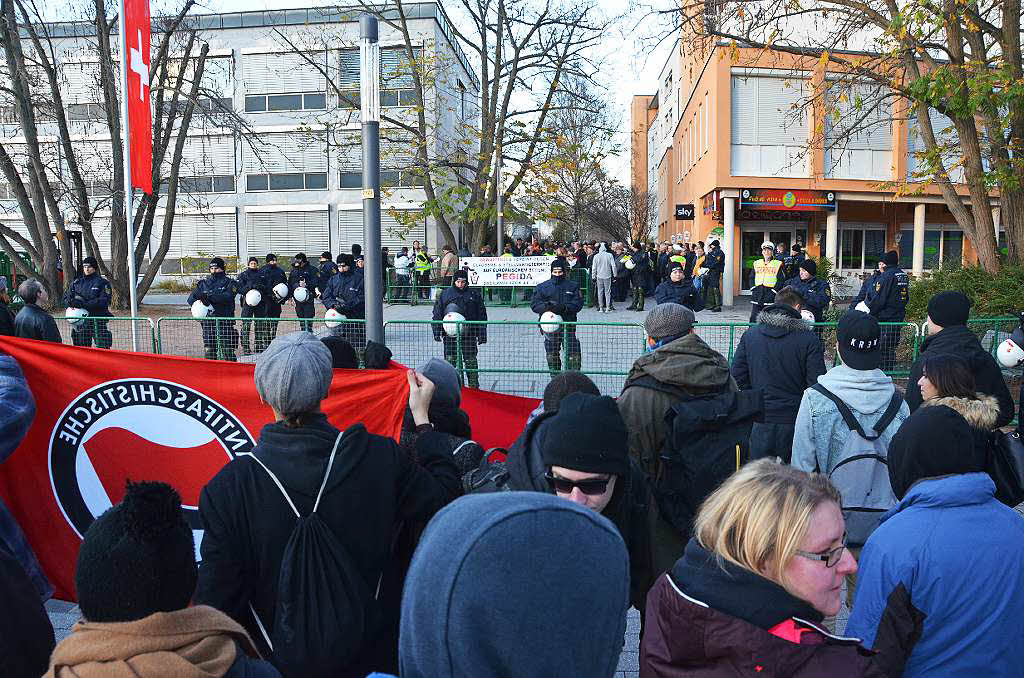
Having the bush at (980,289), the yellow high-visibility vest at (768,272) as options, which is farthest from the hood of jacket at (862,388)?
the yellow high-visibility vest at (768,272)

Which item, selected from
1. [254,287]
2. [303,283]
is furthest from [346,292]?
[254,287]

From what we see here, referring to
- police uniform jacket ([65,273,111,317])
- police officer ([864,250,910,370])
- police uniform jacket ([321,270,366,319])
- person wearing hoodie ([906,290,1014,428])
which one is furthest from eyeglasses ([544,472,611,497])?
police uniform jacket ([65,273,111,317])

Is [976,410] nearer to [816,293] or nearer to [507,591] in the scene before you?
[507,591]

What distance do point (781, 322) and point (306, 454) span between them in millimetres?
4133

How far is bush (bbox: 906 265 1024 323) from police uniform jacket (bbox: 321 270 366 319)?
30.3 ft

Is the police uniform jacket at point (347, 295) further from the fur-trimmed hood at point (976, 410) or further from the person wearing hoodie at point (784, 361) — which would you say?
the fur-trimmed hood at point (976, 410)

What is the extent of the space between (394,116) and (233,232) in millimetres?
10315

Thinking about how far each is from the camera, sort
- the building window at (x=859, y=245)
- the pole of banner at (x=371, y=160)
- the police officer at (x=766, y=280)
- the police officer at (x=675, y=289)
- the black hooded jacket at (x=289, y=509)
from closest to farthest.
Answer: the black hooded jacket at (x=289, y=509)
the pole of banner at (x=371, y=160)
the police officer at (x=675, y=289)
the police officer at (x=766, y=280)
the building window at (x=859, y=245)

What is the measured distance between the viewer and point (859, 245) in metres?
29.7

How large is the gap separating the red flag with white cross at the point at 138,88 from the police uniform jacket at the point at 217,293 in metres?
4.88

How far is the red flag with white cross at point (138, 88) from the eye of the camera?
10.1m

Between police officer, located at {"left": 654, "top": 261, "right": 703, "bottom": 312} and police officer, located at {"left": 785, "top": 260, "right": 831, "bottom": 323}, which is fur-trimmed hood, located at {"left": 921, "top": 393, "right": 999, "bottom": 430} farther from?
police officer, located at {"left": 654, "top": 261, "right": 703, "bottom": 312}

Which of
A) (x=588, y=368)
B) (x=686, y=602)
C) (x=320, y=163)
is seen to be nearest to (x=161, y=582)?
(x=686, y=602)

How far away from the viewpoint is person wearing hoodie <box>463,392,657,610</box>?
2.47m
